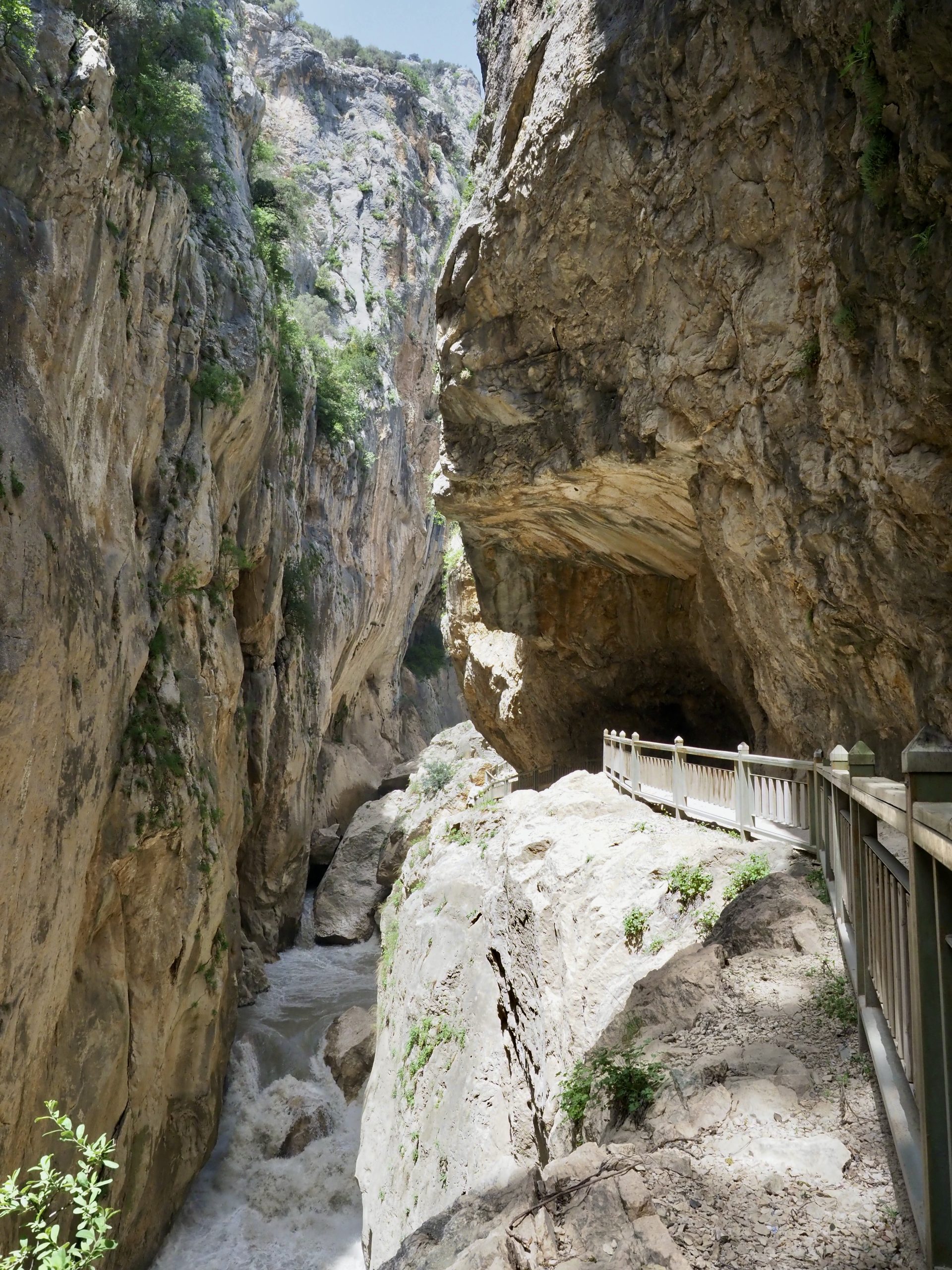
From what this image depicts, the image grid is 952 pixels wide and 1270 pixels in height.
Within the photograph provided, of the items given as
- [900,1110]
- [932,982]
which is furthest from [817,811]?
[932,982]

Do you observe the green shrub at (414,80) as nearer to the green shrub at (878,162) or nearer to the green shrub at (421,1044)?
the green shrub at (878,162)

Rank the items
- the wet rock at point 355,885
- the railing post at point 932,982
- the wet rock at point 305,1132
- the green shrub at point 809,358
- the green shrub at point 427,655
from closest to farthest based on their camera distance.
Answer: the railing post at point 932,982
the green shrub at point 809,358
the wet rock at point 305,1132
the wet rock at point 355,885
the green shrub at point 427,655

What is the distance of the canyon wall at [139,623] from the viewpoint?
952 cm

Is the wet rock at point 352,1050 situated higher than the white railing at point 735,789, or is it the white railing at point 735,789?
the white railing at point 735,789

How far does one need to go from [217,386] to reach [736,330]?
10282 millimetres

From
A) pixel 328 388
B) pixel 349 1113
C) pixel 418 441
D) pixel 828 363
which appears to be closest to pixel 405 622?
pixel 418 441

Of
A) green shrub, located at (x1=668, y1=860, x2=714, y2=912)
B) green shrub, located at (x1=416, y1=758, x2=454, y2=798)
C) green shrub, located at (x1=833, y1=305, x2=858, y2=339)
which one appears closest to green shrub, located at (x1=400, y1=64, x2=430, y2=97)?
green shrub, located at (x1=416, y1=758, x2=454, y2=798)

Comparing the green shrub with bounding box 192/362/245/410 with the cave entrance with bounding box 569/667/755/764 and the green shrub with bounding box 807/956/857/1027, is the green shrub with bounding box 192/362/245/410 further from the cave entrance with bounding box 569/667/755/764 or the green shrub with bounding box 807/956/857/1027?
the green shrub with bounding box 807/956/857/1027

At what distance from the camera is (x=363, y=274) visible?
3675 centimetres

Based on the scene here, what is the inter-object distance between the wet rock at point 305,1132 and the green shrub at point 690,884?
1215cm

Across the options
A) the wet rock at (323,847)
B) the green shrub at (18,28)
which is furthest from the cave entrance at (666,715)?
the green shrub at (18,28)

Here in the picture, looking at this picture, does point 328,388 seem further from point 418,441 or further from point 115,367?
point 115,367

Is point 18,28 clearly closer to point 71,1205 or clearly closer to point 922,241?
point 922,241

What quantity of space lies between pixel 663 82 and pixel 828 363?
4.31m
